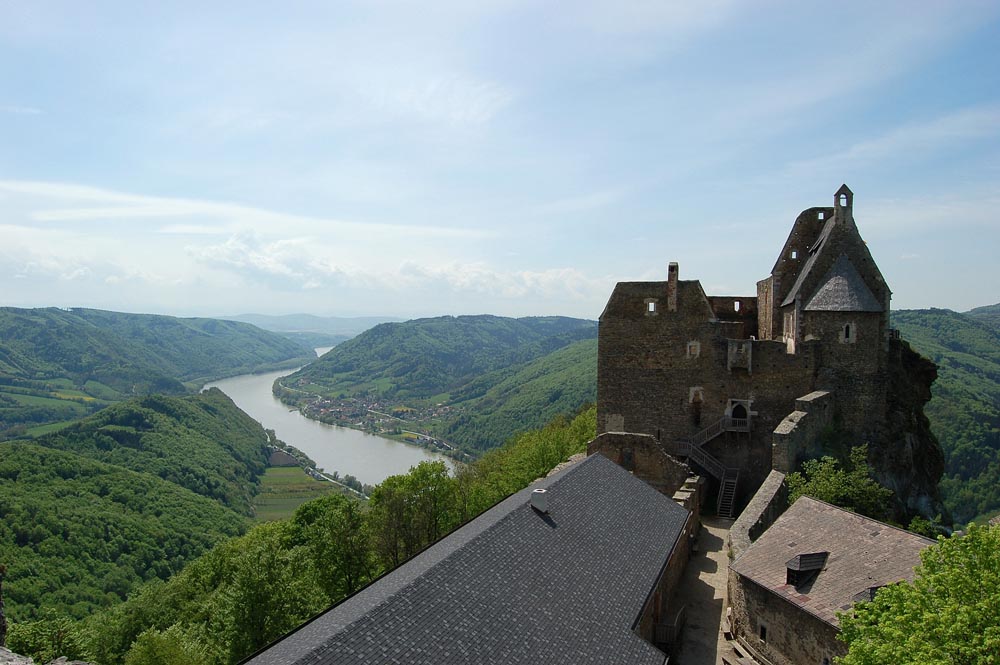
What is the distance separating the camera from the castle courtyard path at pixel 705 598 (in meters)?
16.6

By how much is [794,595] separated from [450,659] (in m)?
10.0

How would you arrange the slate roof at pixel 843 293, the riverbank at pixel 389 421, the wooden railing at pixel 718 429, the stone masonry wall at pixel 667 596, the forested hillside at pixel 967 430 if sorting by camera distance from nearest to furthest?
1. the stone masonry wall at pixel 667 596
2. the slate roof at pixel 843 293
3. the wooden railing at pixel 718 429
4. the forested hillside at pixel 967 430
5. the riverbank at pixel 389 421

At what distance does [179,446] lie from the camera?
11981 cm

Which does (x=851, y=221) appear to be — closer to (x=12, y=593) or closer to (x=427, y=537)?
(x=427, y=537)

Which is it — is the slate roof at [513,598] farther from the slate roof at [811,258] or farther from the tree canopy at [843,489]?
the slate roof at [811,258]

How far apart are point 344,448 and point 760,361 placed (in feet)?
434

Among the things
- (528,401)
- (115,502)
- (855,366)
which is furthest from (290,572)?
(528,401)

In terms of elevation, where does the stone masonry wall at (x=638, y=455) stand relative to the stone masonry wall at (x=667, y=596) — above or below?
above

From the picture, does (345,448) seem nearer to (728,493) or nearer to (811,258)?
(728,493)

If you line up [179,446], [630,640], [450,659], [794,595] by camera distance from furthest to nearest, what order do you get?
[179,446] < [794,595] < [630,640] < [450,659]

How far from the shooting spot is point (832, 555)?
15.7m

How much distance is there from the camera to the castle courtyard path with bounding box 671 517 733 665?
54.3 ft

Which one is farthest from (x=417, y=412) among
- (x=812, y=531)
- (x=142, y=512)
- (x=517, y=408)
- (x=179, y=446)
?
(x=812, y=531)

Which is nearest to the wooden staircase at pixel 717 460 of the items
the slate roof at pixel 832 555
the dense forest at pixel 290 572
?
the dense forest at pixel 290 572
